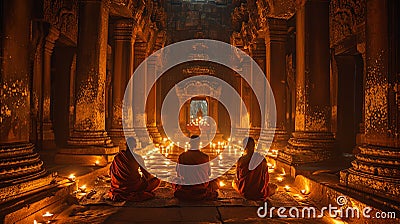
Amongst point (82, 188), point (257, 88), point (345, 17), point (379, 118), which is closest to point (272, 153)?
point (257, 88)

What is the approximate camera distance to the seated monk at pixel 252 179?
21.0 feet

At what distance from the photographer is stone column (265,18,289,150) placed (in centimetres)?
1176

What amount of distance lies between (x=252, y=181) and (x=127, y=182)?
2253mm

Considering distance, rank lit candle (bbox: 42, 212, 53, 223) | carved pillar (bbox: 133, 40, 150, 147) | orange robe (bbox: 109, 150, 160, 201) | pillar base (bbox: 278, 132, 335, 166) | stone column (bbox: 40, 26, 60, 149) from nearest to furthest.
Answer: lit candle (bbox: 42, 212, 53, 223) → orange robe (bbox: 109, 150, 160, 201) → pillar base (bbox: 278, 132, 335, 166) → stone column (bbox: 40, 26, 60, 149) → carved pillar (bbox: 133, 40, 150, 147)

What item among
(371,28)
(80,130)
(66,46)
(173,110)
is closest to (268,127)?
(80,130)

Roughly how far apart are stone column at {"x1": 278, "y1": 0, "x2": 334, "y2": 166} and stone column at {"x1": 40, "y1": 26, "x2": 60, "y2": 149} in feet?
26.7

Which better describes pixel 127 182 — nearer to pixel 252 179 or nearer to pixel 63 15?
pixel 252 179

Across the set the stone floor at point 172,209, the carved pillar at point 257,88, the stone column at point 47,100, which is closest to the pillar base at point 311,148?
the stone floor at point 172,209

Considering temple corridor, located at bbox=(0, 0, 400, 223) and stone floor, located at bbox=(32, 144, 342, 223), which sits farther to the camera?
stone floor, located at bbox=(32, 144, 342, 223)

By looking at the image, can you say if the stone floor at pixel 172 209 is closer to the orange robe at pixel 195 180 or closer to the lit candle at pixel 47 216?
the lit candle at pixel 47 216

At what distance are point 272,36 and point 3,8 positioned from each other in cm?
856

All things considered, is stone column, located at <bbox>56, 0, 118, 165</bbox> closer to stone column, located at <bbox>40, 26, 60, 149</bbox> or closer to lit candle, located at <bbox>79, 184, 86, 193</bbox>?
lit candle, located at <bbox>79, 184, 86, 193</bbox>

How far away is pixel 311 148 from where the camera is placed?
26.8 feet

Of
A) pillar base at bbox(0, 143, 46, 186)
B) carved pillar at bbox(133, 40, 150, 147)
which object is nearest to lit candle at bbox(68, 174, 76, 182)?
pillar base at bbox(0, 143, 46, 186)
